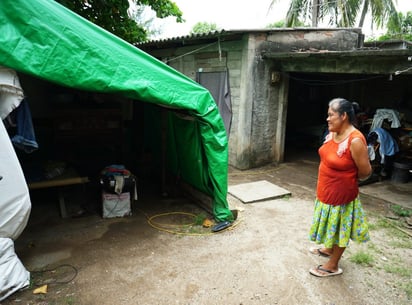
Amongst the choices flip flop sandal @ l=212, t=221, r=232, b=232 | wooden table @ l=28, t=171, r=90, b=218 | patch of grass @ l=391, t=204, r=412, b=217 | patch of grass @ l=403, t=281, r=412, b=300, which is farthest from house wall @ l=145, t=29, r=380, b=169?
patch of grass @ l=403, t=281, r=412, b=300

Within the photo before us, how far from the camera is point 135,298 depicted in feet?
10.8

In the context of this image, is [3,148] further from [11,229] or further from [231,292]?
[231,292]

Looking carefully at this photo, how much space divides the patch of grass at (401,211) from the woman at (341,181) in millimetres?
2756

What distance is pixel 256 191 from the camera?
21.2 ft

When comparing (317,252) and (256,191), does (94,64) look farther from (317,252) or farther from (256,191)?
(256,191)

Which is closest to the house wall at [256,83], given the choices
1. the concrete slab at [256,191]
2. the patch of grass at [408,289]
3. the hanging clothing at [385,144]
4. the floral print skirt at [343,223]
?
the concrete slab at [256,191]

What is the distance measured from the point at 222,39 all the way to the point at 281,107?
2.22 meters

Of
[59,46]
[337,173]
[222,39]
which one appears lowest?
[337,173]

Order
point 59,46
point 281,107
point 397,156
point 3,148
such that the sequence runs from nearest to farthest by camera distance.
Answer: point 3,148 < point 59,46 < point 397,156 < point 281,107

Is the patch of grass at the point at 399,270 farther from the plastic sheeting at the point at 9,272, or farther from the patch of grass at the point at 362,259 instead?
the plastic sheeting at the point at 9,272

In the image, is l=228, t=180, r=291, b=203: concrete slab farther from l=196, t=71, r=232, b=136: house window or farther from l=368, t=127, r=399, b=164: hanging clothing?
l=368, t=127, r=399, b=164: hanging clothing

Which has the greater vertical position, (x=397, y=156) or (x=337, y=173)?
(x=337, y=173)

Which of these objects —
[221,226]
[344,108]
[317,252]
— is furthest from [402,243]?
[344,108]

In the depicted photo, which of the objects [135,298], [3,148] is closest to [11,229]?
[3,148]
